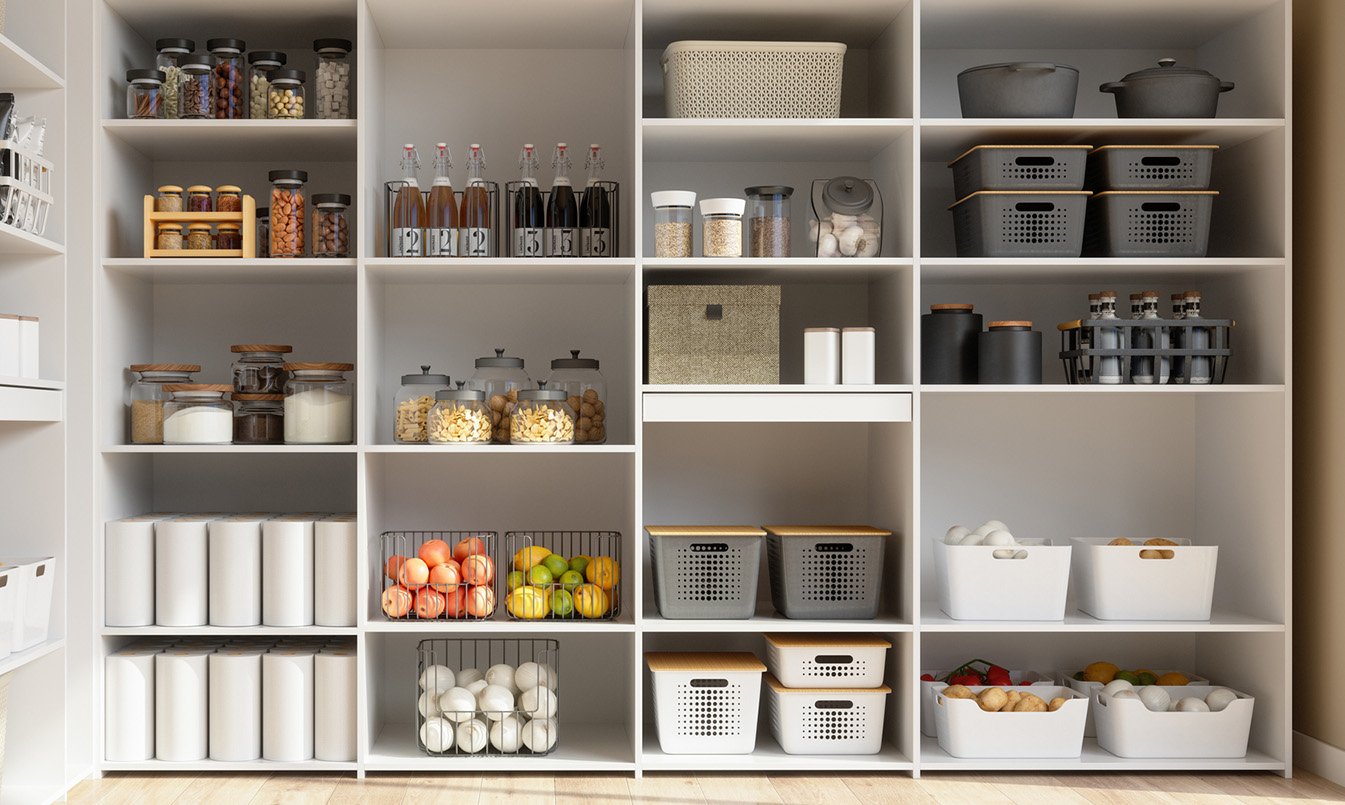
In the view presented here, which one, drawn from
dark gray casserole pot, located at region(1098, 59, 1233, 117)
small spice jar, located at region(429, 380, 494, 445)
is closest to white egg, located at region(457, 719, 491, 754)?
small spice jar, located at region(429, 380, 494, 445)

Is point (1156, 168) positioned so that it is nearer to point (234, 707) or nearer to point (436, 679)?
point (436, 679)

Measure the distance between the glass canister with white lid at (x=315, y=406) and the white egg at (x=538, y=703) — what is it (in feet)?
2.83

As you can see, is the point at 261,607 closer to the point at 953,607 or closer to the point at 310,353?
the point at 310,353

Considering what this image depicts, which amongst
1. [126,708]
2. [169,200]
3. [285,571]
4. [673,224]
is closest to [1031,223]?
[673,224]

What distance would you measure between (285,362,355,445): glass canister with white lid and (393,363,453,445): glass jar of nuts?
5.8 inches

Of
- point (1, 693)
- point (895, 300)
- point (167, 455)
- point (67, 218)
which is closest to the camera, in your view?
point (1, 693)

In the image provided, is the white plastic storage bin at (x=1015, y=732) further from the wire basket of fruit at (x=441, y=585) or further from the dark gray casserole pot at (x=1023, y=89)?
the dark gray casserole pot at (x=1023, y=89)

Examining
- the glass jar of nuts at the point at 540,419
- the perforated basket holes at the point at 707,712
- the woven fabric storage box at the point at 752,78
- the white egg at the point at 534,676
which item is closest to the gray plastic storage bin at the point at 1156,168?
the woven fabric storage box at the point at 752,78

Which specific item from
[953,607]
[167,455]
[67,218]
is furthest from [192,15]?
[953,607]

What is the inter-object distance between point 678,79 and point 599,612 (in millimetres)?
1480

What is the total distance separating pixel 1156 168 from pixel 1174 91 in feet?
0.71

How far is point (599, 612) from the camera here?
3.21m

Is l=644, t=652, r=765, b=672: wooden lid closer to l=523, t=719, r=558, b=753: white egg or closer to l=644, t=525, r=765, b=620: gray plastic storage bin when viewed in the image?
l=644, t=525, r=765, b=620: gray plastic storage bin

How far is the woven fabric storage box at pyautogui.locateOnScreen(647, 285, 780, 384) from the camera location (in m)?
3.19
